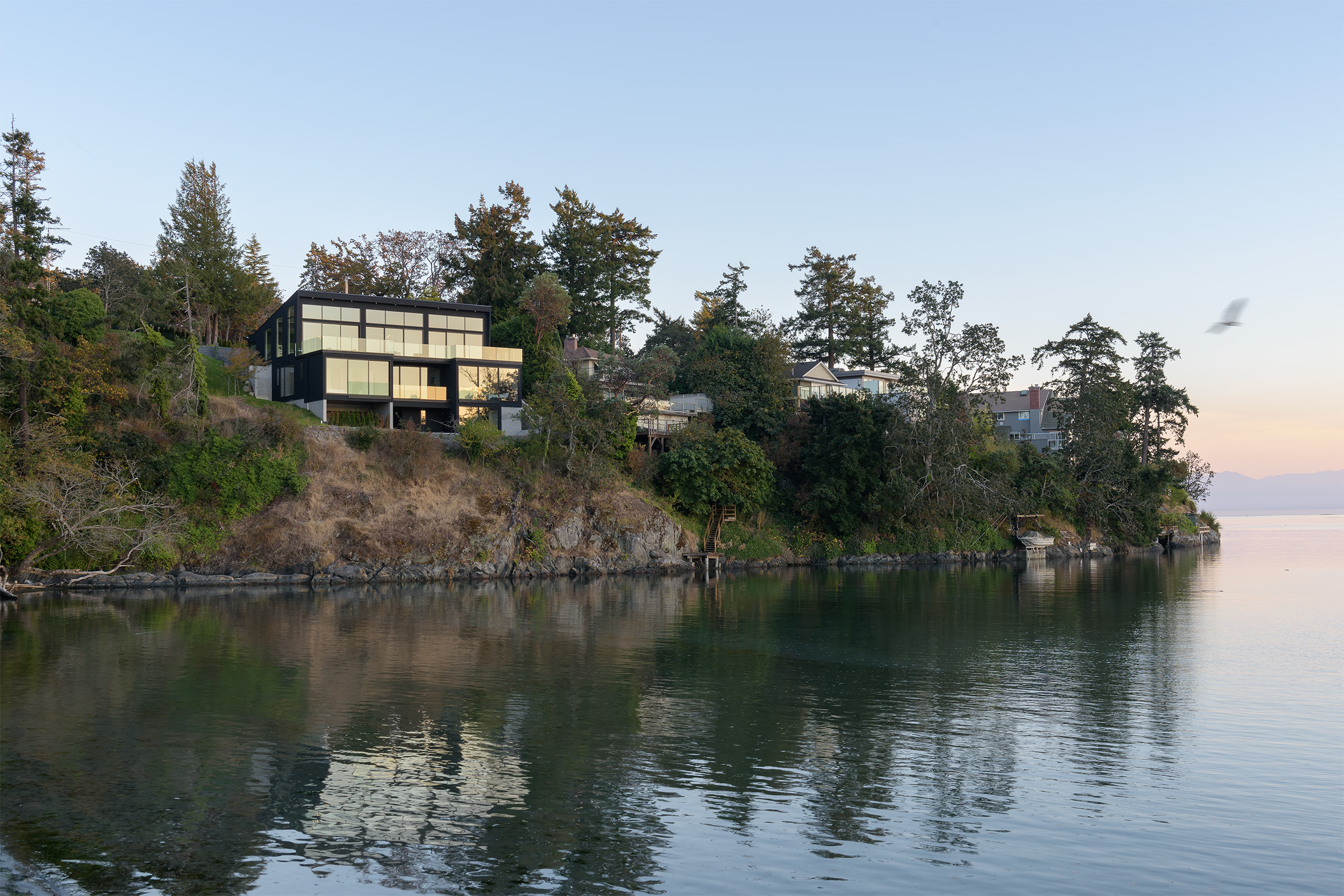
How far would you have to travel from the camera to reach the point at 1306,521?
193875mm

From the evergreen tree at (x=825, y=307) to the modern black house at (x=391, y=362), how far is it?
42368 mm

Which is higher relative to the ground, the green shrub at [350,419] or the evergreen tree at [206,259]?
the evergreen tree at [206,259]

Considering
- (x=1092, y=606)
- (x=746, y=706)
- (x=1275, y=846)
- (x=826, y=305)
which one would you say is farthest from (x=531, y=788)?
(x=826, y=305)

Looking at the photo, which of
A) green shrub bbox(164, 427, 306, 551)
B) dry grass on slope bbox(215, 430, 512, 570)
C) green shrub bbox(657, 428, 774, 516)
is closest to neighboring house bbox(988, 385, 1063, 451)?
green shrub bbox(657, 428, 774, 516)

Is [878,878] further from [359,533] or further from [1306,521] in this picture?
[1306,521]

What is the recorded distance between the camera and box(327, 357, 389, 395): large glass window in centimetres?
6241

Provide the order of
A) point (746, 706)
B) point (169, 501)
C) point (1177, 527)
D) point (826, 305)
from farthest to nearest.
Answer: point (826, 305) < point (1177, 527) < point (169, 501) < point (746, 706)

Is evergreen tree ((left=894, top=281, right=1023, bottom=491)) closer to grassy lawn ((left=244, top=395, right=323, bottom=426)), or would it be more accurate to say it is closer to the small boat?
the small boat

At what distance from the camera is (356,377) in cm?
6316

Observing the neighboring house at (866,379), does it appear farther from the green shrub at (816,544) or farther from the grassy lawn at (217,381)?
the grassy lawn at (217,381)

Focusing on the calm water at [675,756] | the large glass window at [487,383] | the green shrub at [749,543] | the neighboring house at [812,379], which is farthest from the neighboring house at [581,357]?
the calm water at [675,756]

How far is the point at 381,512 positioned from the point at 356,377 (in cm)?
1145

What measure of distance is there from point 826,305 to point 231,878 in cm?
9535

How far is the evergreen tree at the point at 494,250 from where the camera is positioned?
8494 cm
